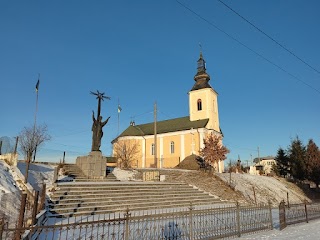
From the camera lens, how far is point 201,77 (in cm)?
4922

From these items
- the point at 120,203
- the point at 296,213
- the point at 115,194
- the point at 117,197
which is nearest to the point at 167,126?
the point at 115,194

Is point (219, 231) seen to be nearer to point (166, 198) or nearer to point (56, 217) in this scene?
point (56, 217)

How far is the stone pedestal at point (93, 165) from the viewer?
70.6 ft

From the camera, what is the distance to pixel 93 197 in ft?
44.4

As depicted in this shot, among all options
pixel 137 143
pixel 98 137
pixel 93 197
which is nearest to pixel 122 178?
pixel 98 137

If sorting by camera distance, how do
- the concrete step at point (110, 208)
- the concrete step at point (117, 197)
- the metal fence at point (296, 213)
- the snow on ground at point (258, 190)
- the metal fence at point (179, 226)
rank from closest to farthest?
the metal fence at point (179, 226) < the metal fence at point (296, 213) < the concrete step at point (110, 208) < the concrete step at point (117, 197) < the snow on ground at point (258, 190)

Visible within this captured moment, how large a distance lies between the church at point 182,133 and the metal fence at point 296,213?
29550mm

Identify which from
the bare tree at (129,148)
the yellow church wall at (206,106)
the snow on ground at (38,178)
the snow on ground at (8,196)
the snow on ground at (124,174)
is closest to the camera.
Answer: the snow on ground at (8,196)

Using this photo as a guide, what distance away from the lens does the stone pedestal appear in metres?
21.5

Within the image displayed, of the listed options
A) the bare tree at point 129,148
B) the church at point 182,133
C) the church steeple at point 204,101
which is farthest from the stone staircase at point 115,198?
the church steeple at point 204,101

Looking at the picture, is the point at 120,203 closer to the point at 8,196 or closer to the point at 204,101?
the point at 8,196

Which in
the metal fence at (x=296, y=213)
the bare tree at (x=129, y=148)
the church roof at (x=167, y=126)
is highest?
the church roof at (x=167, y=126)

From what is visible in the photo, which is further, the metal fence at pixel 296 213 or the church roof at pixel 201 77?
the church roof at pixel 201 77

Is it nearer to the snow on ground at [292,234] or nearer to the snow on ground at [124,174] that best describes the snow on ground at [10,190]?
the snow on ground at [124,174]
